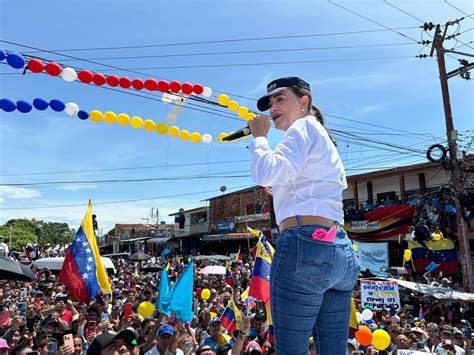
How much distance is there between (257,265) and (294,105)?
381cm

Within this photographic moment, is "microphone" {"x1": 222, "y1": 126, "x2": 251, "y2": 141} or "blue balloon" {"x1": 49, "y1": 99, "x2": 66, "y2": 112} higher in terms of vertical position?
"blue balloon" {"x1": 49, "y1": 99, "x2": 66, "y2": 112}

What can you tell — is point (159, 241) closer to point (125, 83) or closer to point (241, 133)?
point (125, 83)

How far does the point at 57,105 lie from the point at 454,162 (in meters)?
13.6

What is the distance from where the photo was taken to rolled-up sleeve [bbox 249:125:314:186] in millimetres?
1771

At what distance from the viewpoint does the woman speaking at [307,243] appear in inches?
68.2

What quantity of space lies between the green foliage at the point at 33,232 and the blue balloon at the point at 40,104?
48708 millimetres

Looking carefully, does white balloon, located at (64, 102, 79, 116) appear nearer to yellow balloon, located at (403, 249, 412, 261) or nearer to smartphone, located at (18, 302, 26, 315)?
smartphone, located at (18, 302, 26, 315)

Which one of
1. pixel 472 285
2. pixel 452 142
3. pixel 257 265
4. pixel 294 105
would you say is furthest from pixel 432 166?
pixel 294 105

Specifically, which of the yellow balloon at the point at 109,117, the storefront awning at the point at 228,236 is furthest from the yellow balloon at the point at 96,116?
the storefront awning at the point at 228,236

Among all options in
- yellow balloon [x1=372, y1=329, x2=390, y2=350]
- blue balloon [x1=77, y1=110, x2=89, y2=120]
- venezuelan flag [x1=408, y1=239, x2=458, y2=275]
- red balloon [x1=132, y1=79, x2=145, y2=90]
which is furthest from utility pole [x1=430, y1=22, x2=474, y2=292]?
blue balloon [x1=77, y1=110, x2=89, y2=120]

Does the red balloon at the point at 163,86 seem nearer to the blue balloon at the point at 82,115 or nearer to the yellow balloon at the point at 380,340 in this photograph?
the blue balloon at the point at 82,115

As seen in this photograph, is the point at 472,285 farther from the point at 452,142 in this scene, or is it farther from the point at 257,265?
the point at 257,265

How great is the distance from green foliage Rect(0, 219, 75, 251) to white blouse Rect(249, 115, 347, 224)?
172ft

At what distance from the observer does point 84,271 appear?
300 inches
